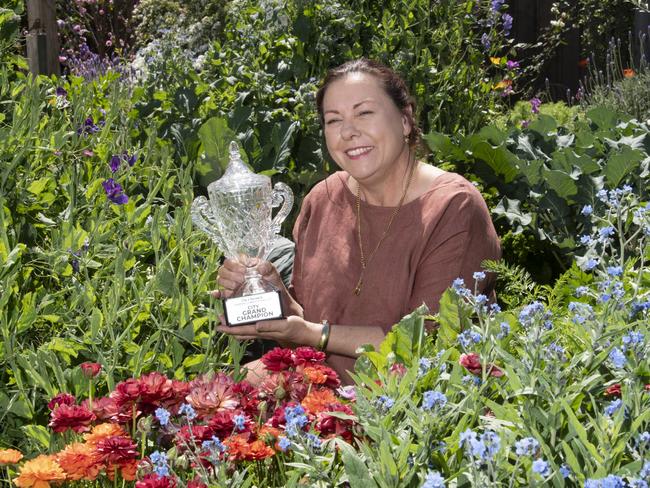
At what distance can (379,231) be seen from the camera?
287cm

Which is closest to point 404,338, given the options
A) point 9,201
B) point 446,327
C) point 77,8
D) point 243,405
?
point 446,327

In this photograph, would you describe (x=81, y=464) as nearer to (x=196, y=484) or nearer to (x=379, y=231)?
(x=196, y=484)

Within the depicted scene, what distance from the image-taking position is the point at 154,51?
16.4 ft

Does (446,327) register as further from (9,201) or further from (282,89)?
(282,89)

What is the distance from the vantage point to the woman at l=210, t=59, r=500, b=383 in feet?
8.80

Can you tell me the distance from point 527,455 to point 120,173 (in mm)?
2058

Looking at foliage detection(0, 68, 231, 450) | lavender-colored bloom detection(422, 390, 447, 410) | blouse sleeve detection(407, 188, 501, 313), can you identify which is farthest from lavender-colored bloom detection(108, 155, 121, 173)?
lavender-colored bloom detection(422, 390, 447, 410)

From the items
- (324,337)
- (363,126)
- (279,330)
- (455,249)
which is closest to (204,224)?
(279,330)

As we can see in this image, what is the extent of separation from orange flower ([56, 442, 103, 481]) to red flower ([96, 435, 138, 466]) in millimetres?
12

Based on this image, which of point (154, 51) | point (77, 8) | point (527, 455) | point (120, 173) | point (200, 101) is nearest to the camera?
point (527, 455)

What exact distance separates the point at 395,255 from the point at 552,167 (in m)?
1.21

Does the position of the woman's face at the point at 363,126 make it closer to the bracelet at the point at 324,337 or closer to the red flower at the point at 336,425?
the bracelet at the point at 324,337

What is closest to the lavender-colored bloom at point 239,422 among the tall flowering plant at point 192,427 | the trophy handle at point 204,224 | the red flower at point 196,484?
the tall flowering plant at point 192,427

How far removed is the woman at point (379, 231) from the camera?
106 inches
